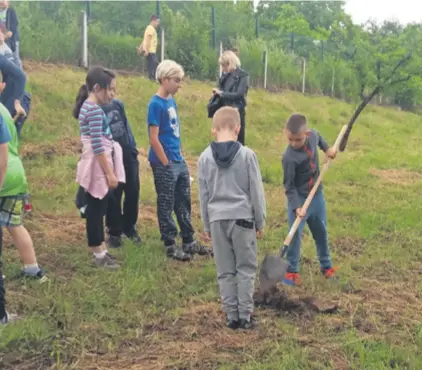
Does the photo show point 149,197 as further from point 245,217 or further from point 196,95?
point 196,95

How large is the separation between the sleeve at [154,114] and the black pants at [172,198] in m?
0.37

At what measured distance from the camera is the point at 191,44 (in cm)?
1894

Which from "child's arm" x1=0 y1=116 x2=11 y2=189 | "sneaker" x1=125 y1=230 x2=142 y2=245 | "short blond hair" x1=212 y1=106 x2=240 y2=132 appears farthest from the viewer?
"sneaker" x1=125 y1=230 x2=142 y2=245

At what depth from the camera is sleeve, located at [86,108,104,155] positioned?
13.8 feet

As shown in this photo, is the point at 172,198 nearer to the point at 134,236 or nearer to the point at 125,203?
the point at 125,203

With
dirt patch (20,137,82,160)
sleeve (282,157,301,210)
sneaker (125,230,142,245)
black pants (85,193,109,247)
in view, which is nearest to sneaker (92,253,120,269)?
black pants (85,193,109,247)

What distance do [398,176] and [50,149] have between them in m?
5.74

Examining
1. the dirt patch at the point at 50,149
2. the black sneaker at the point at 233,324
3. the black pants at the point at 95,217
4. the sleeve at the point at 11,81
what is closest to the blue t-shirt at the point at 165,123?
the black pants at the point at 95,217

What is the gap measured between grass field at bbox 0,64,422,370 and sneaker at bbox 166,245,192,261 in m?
0.07

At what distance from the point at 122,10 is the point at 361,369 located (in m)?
26.0

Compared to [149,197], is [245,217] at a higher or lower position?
higher

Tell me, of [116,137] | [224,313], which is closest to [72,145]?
[116,137]

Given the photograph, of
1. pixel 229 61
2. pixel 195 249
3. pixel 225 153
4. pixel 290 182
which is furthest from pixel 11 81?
pixel 229 61

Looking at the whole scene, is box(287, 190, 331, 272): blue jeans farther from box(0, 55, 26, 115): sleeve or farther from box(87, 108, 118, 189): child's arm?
box(0, 55, 26, 115): sleeve
